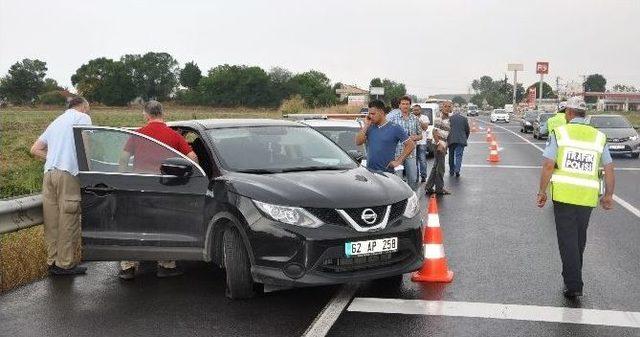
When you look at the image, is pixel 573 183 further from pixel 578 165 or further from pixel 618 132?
pixel 618 132

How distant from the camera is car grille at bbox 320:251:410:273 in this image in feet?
17.8

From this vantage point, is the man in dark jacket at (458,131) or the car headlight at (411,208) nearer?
the car headlight at (411,208)

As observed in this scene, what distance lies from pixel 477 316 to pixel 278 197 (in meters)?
1.77

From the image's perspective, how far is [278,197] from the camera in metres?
5.54

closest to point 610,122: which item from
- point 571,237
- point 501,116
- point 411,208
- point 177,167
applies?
point 571,237

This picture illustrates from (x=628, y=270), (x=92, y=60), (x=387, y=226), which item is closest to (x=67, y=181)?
(x=387, y=226)

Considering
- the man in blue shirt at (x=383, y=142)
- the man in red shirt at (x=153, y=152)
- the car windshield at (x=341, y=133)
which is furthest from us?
the car windshield at (x=341, y=133)

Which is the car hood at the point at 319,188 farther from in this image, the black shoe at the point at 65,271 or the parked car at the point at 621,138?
the parked car at the point at 621,138

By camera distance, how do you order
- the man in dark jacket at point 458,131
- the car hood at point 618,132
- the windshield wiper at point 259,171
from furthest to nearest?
the car hood at point 618,132 → the man in dark jacket at point 458,131 → the windshield wiper at point 259,171

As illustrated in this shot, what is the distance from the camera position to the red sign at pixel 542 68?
453 feet

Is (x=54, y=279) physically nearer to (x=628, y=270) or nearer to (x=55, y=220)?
(x=55, y=220)

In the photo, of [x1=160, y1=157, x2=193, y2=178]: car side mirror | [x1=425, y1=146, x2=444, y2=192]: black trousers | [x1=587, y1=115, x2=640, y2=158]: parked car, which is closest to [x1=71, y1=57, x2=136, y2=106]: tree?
[x1=587, y1=115, x2=640, y2=158]: parked car

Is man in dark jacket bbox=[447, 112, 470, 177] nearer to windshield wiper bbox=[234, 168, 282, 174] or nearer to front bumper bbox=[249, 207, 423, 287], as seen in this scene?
windshield wiper bbox=[234, 168, 282, 174]

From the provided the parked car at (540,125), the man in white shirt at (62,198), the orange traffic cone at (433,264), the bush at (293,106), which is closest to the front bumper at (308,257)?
the orange traffic cone at (433,264)
